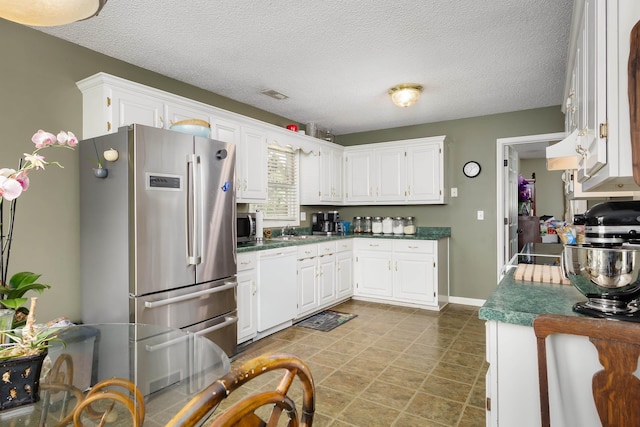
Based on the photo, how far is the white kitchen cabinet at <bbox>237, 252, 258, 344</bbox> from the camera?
10.6ft

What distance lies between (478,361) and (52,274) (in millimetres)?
3278

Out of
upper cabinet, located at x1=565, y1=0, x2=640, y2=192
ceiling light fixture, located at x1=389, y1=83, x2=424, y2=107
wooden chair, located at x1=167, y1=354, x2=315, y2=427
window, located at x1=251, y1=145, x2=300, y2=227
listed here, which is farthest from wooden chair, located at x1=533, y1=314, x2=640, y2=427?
window, located at x1=251, y1=145, x2=300, y2=227

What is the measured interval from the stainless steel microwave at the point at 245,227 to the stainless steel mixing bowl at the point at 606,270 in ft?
9.28

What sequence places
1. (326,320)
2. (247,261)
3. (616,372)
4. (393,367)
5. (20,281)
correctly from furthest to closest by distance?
(326,320), (247,261), (393,367), (20,281), (616,372)

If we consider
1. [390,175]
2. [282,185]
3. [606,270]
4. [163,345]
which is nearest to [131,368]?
[163,345]

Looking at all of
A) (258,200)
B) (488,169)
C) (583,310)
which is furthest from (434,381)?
(488,169)

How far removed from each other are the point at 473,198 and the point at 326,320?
97.9 inches

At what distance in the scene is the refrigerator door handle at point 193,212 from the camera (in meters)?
2.62

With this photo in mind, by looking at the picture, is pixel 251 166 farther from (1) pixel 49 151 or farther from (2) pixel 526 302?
(2) pixel 526 302

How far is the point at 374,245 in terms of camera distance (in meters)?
4.80

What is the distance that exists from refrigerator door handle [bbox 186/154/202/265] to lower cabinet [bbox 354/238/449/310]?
270cm

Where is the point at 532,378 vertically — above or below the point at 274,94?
below

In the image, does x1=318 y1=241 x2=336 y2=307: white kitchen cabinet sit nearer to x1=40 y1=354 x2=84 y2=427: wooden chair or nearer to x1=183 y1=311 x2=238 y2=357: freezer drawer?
x1=183 y1=311 x2=238 y2=357: freezer drawer

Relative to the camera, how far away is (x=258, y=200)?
152 inches
